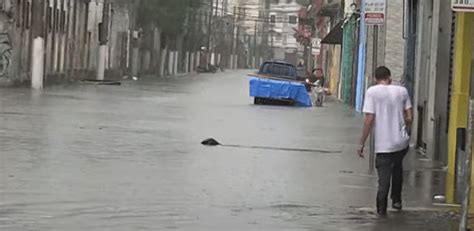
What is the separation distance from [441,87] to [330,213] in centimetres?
695

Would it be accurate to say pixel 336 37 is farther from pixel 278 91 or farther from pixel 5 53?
pixel 5 53

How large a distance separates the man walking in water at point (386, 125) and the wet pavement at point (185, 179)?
453 mm

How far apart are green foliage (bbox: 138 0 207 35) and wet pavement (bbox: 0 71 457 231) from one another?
5418 centimetres

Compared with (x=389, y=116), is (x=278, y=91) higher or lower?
lower

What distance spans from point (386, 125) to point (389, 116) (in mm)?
102

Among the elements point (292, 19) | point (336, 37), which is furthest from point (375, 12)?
point (292, 19)

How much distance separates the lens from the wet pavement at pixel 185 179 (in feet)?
33.0

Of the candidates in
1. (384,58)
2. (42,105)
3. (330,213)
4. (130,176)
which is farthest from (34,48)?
(330,213)

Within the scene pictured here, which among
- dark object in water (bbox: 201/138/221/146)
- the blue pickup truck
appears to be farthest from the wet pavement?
the blue pickup truck

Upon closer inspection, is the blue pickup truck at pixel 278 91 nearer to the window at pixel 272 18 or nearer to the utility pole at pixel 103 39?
the utility pole at pixel 103 39

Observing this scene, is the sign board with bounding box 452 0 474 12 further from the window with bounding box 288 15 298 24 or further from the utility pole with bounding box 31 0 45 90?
the window with bounding box 288 15 298 24

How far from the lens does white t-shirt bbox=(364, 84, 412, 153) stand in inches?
427

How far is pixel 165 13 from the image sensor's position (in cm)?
8019

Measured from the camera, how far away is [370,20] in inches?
668
